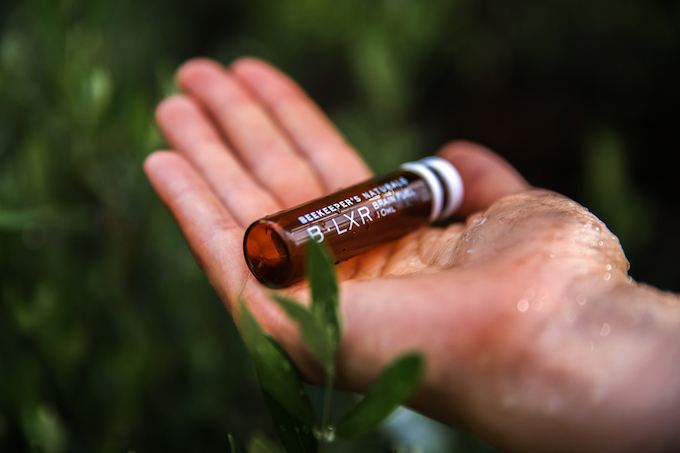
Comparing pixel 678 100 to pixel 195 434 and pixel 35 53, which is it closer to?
pixel 195 434

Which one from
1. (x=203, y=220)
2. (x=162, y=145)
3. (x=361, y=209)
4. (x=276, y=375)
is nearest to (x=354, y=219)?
(x=361, y=209)

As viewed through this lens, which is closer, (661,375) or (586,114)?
(661,375)

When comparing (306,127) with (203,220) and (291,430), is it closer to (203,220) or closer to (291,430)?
(203,220)

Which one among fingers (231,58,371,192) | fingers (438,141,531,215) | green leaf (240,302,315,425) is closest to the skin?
green leaf (240,302,315,425)

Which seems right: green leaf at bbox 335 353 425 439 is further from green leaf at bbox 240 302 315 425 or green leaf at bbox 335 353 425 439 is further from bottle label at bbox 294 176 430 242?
bottle label at bbox 294 176 430 242

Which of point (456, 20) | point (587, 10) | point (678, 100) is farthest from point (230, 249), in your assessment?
point (678, 100)

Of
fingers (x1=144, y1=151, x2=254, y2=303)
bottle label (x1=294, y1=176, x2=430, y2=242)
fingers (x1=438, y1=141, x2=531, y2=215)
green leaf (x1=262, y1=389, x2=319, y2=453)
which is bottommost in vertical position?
green leaf (x1=262, y1=389, x2=319, y2=453)
